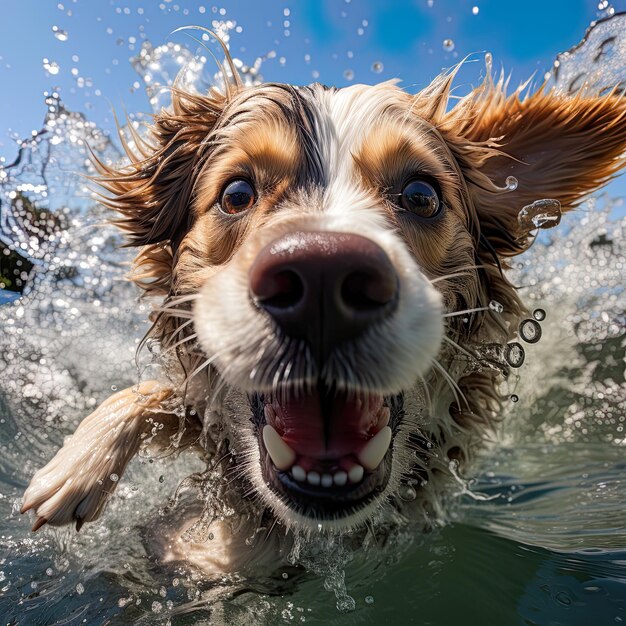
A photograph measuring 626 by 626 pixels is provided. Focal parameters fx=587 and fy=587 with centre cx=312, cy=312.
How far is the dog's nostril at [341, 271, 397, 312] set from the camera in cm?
191

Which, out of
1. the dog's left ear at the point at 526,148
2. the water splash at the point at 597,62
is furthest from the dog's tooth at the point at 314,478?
the water splash at the point at 597,62

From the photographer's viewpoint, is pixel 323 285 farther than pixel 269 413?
No

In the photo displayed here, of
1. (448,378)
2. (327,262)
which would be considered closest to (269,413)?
(448,378)

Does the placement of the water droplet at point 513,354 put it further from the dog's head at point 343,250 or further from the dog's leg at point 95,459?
the dog's leg at point 95,459

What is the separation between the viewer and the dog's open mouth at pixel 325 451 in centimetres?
239

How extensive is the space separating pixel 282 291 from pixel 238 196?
49.8 inches

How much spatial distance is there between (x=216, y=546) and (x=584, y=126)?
3.50m

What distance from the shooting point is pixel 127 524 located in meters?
3.93

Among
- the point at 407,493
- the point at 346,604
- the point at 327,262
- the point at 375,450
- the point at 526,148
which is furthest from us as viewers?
the point at 526,148

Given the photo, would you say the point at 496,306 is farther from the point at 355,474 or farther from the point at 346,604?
the point at 346,604

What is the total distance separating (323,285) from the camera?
1.83 metres

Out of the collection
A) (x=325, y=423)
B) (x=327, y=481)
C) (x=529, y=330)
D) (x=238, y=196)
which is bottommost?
(x=327, y=481)

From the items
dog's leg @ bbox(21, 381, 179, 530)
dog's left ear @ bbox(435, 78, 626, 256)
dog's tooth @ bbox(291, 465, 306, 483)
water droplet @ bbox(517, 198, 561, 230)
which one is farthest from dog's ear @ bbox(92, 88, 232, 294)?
water droplet @ bbox(517, 198, 561, 230)

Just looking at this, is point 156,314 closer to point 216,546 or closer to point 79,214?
point 216,546
